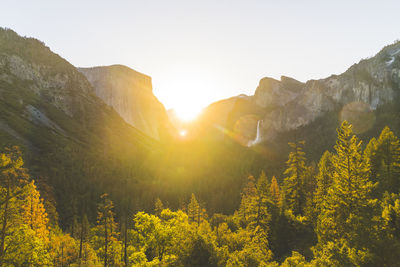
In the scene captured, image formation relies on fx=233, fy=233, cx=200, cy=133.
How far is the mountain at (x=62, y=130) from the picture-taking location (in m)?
87.8

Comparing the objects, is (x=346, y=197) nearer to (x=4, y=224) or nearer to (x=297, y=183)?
(x=297, y=183)

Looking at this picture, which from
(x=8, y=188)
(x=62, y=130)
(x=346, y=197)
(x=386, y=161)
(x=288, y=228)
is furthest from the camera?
(x=62, y=130)

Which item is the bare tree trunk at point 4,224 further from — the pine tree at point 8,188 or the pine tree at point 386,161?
the pine tree at point 386,161

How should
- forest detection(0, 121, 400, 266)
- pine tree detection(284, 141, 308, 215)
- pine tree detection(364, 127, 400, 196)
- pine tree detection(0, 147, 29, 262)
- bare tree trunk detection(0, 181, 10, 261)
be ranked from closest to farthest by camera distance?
forest detection(0, 121, 400, 266), bare tree trunk detection(0, 181, 10, 261), pine tree detection(0, 147, 29, 262), pine tree detection(364, 127, 400, 196), pine tree detection(284, 141, 308, 215)

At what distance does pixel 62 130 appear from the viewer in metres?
130

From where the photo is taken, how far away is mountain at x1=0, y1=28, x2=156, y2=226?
87812mm

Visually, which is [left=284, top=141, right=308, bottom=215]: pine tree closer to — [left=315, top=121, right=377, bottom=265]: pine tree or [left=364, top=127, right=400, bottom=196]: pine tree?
[left=364, top=127, right=400, bottom=196]: pine tree

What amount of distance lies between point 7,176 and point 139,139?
6234 inches

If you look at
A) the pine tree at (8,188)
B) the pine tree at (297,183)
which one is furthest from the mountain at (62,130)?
the pine tree at (297,183)

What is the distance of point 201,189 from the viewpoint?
3947 inches

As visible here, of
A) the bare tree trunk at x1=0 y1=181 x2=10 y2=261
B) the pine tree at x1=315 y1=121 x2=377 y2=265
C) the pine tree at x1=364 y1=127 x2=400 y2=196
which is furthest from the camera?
the pine tree at x1=364 y1=127 x2=400 y2=196

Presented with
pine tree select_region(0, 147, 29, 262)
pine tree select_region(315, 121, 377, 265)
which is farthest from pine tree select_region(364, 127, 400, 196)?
pine tree select_region(0, 147, 29, 262)

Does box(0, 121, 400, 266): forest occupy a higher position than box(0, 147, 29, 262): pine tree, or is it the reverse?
box(0, 147, 29, 262): pine tree

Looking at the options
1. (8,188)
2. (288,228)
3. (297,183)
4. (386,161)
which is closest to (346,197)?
(288,228)
